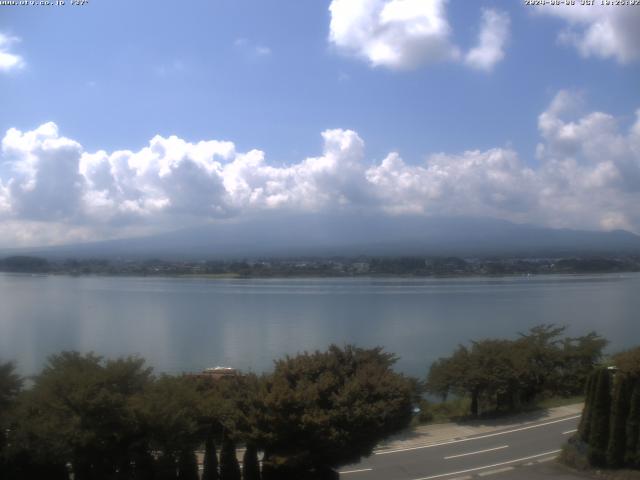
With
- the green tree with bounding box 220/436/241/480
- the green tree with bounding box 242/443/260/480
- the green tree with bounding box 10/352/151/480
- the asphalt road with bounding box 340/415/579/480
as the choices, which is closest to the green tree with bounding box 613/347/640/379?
the asphalt road with bounding box 340/415/579/480

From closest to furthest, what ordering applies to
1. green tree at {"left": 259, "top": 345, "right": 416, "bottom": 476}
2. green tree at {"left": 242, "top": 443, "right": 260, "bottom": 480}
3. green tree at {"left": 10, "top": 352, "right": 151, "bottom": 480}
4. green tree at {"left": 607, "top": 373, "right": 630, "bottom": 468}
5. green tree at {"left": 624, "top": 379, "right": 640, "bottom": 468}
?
green tree at {"left": 10, "top": 352, "right": 151, "bottom": 480}
green tree at {"left": 259, "top": 345, "right": 416, "bottom": 476}
green tree at {"left": 242, "top": 443, "right": 260, "bottom": 480}
green tree at {"left": 624, "top": 379, "right": 640, "bottom": 468}
green tree at {"left": 607, "top": 373, "right": 630, "bottom": 468}

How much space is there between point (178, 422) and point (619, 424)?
5.49 meters

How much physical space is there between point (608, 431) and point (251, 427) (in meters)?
4.62

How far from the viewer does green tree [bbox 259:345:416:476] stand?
7.30 meters

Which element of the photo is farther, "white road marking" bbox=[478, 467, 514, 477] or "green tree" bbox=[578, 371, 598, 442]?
"white road marking" bbox=[478, 467, 514, 477]

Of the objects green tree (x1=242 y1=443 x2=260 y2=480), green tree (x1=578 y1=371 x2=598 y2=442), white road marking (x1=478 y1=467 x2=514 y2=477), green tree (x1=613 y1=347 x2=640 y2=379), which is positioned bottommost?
white road marking (x1=478 y1=467 x2=514 y2=477)

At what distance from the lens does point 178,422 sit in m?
7.17

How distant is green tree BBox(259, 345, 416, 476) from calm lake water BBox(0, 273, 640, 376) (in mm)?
14470

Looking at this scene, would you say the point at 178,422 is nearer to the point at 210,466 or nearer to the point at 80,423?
the point at 210,466

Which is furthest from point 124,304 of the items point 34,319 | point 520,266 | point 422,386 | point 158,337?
point 520,266

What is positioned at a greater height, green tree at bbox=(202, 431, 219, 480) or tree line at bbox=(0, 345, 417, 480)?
tree line at bbox=(0, 345, 417, 480)

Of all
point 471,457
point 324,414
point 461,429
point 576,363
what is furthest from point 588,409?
point 576,363

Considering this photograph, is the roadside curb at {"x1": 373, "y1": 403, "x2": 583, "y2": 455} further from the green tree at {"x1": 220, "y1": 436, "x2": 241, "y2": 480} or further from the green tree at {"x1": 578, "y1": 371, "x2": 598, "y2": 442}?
the green tree at {"x1": 220, "y1": 436, "x2": 241, "y2": 480}

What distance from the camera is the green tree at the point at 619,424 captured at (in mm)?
8188
